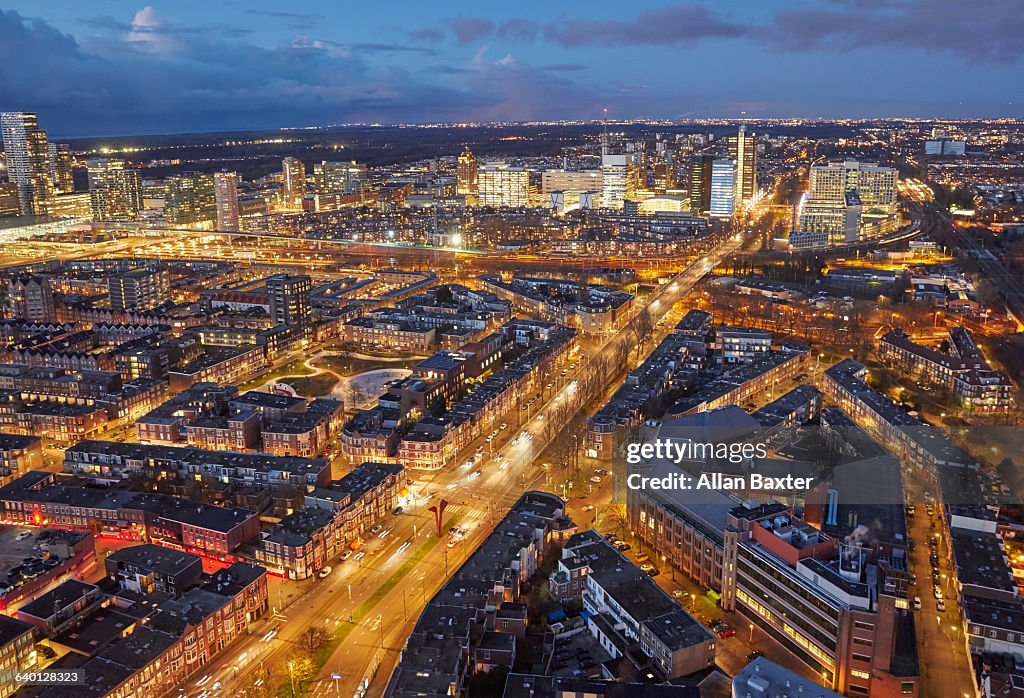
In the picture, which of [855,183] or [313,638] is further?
[855,183]

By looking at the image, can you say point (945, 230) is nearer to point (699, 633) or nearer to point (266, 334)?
point (266, 334)

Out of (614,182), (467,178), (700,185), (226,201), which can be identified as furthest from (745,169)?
(226,201)

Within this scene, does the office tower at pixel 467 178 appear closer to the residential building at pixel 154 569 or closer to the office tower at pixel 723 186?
the office tower at pixel 723 186

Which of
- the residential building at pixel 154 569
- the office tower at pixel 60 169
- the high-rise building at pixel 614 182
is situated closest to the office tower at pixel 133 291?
the residential building at pixel 154 569

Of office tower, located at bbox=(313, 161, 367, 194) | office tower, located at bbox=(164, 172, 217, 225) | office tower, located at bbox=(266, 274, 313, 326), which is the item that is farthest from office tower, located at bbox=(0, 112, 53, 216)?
office tower, located at bbox=(266, 274, 313, 326)

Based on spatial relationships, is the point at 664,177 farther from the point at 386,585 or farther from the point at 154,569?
the point at 154,569

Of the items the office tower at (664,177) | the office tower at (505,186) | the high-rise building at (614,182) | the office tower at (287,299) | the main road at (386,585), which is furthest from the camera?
the office tower at (664,177)
